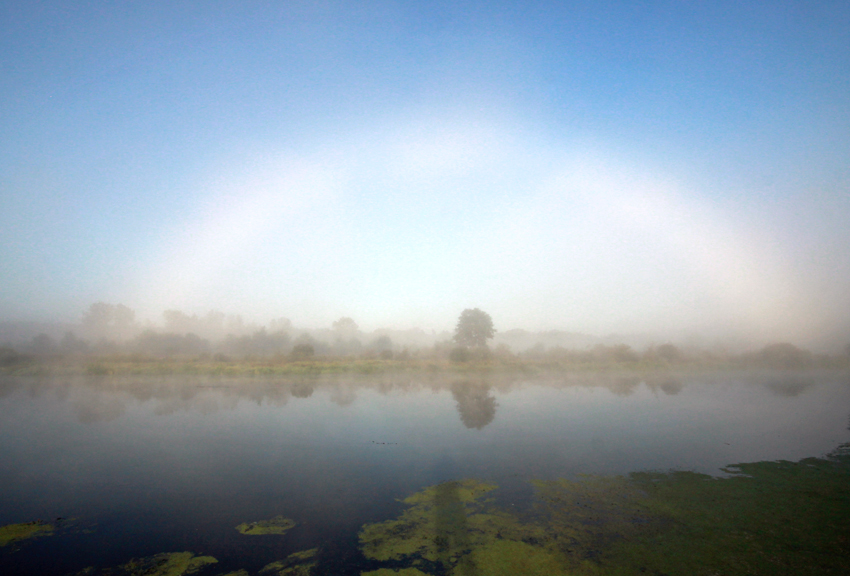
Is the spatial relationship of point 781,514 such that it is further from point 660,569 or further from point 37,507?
point 37,507

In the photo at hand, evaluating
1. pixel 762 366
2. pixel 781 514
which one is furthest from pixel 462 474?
pixel 762 366

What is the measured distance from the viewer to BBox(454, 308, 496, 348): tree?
70.1 metres

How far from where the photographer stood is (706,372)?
2183 inches

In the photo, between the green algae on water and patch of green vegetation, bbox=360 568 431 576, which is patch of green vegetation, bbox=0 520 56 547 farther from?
patch of green vegetation, bbox=360 568 431 576

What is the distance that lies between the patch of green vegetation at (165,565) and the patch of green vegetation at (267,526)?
1281 millimetres

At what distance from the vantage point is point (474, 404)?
88.3ft

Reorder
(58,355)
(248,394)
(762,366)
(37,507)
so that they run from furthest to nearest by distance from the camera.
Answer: (762,366) < (58,355) < (248,394) < (37,507)

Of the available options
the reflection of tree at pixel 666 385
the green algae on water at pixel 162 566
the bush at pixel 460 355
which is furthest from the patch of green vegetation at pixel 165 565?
the bush at pixel 460 355

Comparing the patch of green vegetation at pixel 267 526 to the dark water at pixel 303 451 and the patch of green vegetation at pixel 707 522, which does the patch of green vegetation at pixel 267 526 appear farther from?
the patch of green vegetation at pixel 707 522

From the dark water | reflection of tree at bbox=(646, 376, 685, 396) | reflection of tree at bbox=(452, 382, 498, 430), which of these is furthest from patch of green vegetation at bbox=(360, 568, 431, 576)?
reflection of tree at bbox=(646, 376, 685, 396)

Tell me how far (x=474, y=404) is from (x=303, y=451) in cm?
1453

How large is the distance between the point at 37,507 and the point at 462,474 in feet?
40.6

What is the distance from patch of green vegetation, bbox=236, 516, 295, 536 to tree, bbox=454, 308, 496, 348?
61785 mm

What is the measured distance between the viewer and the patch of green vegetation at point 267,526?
8.58 metres
